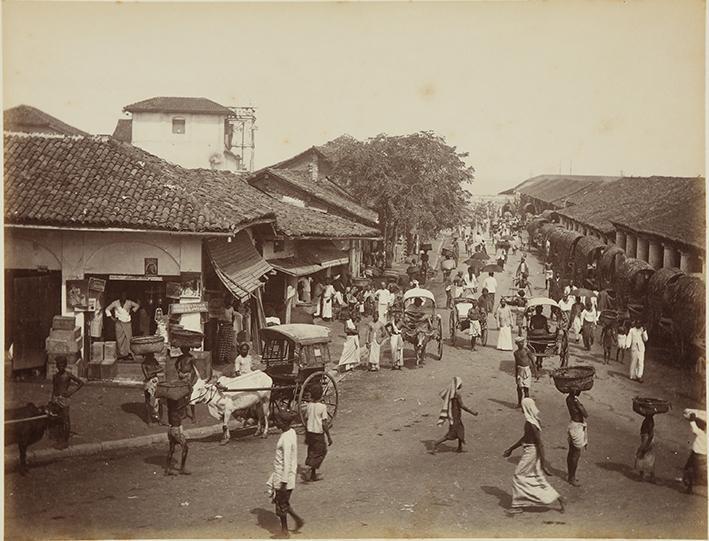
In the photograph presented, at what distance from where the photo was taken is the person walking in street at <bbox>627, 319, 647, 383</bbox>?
17.4 meters

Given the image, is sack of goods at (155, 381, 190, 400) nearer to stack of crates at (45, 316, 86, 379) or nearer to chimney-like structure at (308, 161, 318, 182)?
stack of crates at (45, 316, 86, 379)

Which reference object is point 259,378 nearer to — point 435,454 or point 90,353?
point 435,454

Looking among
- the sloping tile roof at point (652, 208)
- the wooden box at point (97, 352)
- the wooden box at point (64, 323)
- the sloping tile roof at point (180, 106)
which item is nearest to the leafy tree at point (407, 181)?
the sloping tile roof at point (652, 208)

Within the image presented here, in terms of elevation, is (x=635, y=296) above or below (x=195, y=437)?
above

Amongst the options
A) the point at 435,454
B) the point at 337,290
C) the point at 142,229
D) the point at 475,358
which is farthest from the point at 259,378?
the point at 337,290

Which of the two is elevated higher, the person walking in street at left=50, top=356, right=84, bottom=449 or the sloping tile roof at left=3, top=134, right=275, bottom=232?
the sloping tile roof at left=3, top=134, right=275, bottom=232

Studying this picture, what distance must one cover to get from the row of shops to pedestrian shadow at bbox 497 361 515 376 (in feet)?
20.7

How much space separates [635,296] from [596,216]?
13.1 m

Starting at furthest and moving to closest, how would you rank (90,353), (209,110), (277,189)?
(277,189) → (209,110) → (90,353)

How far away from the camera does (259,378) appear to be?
42.9 ft

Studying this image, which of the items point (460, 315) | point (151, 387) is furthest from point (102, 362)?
point (460, 315)

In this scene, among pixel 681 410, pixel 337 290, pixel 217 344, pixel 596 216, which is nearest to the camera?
pixel 681 410

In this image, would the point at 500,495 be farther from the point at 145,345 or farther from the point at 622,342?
the point at 622,342

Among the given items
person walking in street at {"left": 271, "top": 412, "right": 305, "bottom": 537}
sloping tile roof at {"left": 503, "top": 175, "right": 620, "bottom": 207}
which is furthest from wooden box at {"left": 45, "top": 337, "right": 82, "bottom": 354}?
sloping tile roof at {"left": 503, "top": 175, "right": 620, "bottom": 207}
